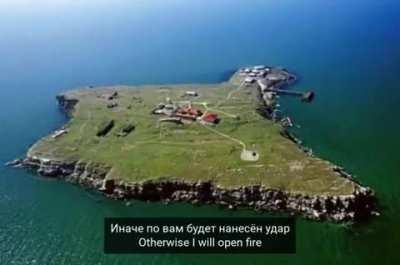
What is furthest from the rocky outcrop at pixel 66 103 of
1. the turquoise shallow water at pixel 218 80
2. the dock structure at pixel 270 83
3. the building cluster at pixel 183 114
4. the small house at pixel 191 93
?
the dock structure at pixel 270 83

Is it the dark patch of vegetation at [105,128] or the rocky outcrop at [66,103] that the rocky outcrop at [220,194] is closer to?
the dark patch of vegetation at [105,128]

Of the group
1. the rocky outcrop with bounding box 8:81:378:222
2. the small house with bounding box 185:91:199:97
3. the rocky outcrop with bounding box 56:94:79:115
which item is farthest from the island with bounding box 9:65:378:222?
the rocky outcrop with bounding box 56:94:79:115

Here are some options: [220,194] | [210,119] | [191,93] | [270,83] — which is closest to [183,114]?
[210,119]

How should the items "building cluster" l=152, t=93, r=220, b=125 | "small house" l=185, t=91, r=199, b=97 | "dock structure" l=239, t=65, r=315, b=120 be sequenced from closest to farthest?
"building cluster" l=152, t=93, r=220, b=125
"dock structure" l=239, t=65, r=315, b=120
"small house" l=185, t=91, r=199, b=97

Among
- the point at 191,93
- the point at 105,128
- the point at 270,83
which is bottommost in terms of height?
the point at 105,128

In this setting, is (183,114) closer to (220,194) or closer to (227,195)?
(220,194)

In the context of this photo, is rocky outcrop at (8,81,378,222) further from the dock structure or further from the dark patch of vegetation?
the dock structure
